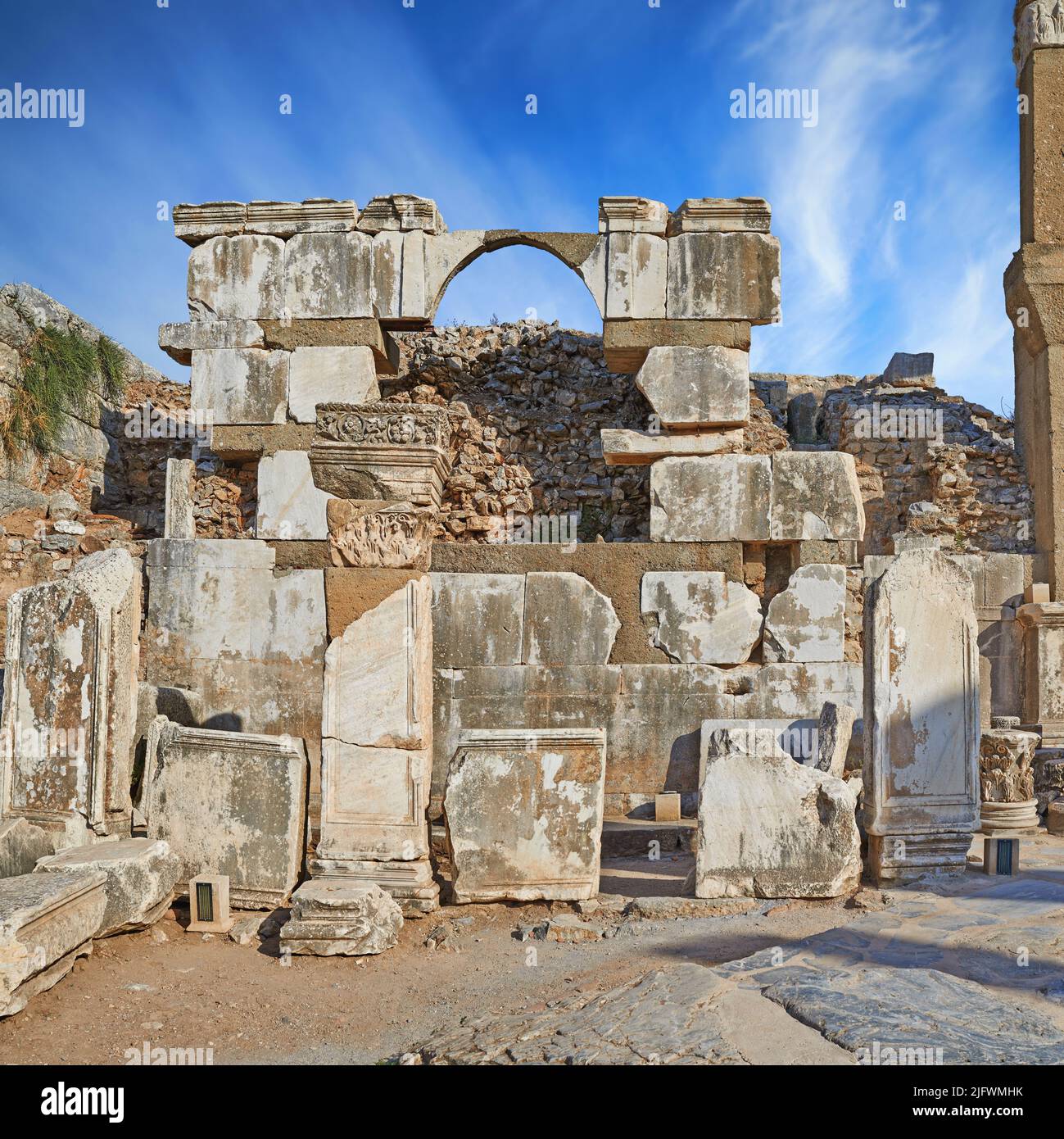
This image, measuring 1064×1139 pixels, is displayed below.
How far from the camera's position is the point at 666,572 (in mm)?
Answer: 7527

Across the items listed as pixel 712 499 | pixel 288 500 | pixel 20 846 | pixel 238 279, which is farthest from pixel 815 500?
pixel 20 846

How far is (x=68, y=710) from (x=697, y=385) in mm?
5189

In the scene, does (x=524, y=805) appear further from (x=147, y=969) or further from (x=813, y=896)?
(x=147, y=969)

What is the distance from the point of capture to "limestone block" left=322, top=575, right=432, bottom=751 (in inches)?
207

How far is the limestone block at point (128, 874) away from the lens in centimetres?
471

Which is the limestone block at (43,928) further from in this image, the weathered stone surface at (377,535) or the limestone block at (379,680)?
the weathered stone surface at (377,535)

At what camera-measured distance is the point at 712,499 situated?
25.1 feet

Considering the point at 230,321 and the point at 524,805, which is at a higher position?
the point at 230,321

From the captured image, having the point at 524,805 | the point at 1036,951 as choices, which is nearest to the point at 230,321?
the point at 524,805

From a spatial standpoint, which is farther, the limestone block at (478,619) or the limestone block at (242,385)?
the limestone block at (242,385)

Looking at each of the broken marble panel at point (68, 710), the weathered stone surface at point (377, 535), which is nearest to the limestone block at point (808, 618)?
the weathered stone surface at point (377, 535)

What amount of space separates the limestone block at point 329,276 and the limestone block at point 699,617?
3.34m

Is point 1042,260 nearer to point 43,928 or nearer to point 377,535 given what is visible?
point 377,535
